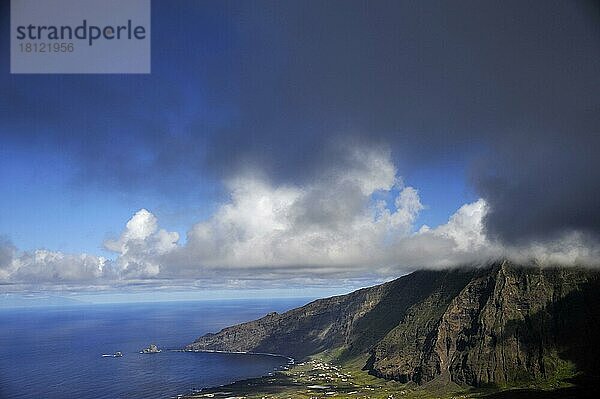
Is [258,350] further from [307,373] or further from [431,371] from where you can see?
[431,371]

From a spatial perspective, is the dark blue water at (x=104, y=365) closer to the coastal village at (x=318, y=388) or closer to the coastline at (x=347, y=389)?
the coastal village at (x=318, y=388)

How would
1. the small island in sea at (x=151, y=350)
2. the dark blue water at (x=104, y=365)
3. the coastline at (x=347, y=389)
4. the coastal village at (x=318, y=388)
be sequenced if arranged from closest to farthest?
the coastline at (x=347, y=389) → the dark blue water at (x=104, y=365) → the coastal village at (x=318, y=388) → the small island in sea at (x=151, y=350)

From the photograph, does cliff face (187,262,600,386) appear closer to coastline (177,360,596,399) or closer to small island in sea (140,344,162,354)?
coastline (177,360,596,399)

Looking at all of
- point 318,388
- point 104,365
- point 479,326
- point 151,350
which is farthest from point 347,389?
point 151,350

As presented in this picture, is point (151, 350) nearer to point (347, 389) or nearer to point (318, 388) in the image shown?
point (318, 388)

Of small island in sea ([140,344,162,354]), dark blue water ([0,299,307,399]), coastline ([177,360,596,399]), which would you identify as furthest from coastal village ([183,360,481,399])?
small island in sea ([140,344,162,354])


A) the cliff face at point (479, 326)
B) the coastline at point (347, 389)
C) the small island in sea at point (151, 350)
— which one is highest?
the cliff face at point (479, 326)

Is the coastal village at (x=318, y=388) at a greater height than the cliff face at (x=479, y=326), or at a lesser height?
lesser

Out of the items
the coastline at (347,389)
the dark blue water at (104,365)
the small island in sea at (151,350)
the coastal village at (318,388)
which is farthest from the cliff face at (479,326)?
the small island in sea at (151,350)

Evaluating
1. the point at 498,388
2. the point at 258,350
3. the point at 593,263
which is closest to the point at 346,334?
the point at 258,350
